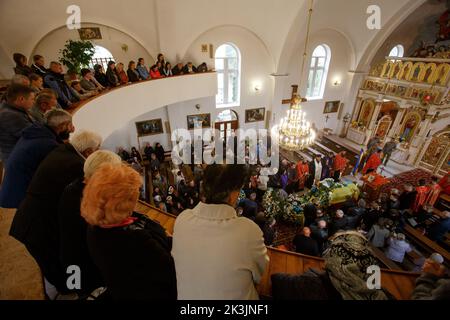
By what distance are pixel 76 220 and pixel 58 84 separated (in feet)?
14.0

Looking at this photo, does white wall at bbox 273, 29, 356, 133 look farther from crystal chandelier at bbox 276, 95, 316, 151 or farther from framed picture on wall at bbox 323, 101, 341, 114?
crystal chandelier at bbox 276, 95, 316, 151

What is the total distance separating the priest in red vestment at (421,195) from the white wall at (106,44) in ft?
37.5

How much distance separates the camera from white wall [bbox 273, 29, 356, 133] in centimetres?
1270

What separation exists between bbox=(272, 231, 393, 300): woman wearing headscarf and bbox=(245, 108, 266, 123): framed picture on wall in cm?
1184

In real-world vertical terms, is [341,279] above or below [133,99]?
below

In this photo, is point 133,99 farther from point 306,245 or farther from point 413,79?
point 413,79

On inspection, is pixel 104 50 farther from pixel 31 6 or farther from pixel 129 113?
pixel 129 113

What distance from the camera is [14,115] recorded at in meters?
2.62

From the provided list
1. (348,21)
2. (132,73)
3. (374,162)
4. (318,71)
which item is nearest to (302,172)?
(374,162)

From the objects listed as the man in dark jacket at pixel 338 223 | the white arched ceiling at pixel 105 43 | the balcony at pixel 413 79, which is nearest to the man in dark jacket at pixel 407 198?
the man in dark jacket at pixel 338 223

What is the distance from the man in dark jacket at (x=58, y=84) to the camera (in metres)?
4.54

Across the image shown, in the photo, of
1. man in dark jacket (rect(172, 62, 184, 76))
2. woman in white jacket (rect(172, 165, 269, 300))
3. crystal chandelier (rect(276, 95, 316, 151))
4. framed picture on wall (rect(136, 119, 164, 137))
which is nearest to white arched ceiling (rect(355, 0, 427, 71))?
crystal chandelier (rect(276, 95, 316, 151))
